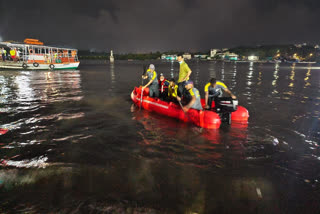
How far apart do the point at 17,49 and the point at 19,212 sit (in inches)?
1642

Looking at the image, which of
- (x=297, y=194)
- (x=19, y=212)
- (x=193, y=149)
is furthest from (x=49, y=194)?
(x=297, y=194)

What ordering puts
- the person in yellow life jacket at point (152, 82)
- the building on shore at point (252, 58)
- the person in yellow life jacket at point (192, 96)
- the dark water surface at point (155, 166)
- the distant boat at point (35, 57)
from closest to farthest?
the dark water surface at point (155, 166), the person in yellow life jacket at point (192, 96), the person in yellow life jacket at point (152, 82), the distant boat at point (35, 57), the building on shore at point (252, 58)

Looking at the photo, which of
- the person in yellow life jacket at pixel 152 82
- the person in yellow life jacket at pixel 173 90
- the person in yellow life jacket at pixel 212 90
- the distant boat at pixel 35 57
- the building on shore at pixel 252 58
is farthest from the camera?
the building on shore at pixel 252 58

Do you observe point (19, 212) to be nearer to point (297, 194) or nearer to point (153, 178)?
point (153, 178)

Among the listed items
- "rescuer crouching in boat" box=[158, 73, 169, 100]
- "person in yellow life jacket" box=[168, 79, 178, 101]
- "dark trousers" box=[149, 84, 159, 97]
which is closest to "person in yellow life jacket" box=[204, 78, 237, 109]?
"person in yellow life jacket" box=[168, 79, 178, 101]

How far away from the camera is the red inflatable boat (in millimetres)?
7047

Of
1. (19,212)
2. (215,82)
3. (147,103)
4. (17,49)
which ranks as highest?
(17,49)

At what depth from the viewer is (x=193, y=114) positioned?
7391mm

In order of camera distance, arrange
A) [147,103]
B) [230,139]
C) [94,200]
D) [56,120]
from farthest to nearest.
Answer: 1. [147,103]
2. [56,120]
3. [230,139]
4. [94,200]


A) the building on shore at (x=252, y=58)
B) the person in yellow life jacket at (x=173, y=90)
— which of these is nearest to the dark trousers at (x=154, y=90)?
the person in yellow life jacket at (x=173, y=90)

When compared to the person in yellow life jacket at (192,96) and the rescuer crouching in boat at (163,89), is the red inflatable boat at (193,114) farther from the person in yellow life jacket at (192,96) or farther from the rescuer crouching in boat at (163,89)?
the rescuer crouching in boat at (163,89)

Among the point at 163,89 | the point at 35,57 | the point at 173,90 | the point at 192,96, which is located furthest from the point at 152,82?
the point at 35,57

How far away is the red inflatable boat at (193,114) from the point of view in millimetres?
7047

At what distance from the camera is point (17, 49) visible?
3562cm
